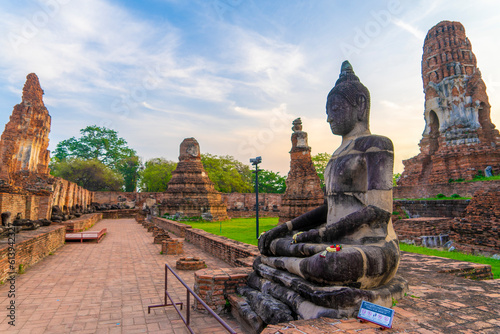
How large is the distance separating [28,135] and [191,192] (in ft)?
33.3

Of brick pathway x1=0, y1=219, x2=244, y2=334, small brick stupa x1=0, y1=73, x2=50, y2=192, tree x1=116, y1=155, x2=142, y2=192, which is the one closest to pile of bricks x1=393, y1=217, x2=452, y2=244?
brick pathway x1=0, y1=219, x2=244, y2=334

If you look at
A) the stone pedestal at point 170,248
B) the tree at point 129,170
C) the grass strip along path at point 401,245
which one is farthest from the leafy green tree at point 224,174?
the stone pedestal at point 170,248

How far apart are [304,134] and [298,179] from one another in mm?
2181

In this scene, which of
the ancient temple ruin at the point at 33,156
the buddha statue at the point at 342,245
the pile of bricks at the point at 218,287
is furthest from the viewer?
the ancient temple ruin at the point at 33,156

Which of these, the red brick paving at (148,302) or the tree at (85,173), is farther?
the tree at (85,173)

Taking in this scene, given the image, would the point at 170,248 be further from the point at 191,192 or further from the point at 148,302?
the point at 191,192

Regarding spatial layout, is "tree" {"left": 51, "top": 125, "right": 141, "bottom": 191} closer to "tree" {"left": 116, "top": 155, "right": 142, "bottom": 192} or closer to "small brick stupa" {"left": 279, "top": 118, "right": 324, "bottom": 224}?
"tree" {"left": 116, "top": 155, "right": 142, "bottom": 192}

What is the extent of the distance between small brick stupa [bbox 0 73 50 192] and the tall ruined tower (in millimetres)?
21369

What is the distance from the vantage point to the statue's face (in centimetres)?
349

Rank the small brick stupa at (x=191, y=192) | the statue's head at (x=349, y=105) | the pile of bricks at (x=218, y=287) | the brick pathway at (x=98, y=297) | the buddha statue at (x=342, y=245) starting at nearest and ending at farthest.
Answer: the buddha statue at (x=342, y=245)
the statue's head at (x=349, y=105)
the brick pathway at (x=98, y=297)
the pile of bricks at (x=218, y=287)
the small brick stupa at (x=191, y=192)

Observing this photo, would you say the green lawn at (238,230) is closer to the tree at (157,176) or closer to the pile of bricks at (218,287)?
the pile of bricks at (218,287)

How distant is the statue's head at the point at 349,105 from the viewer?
11.4ft

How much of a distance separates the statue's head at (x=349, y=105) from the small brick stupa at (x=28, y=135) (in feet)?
A: 53.3

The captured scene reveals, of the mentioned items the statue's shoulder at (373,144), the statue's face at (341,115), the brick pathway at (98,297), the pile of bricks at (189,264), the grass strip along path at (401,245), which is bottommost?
the brick pathway at (98,297)
